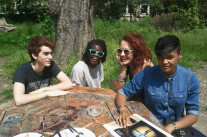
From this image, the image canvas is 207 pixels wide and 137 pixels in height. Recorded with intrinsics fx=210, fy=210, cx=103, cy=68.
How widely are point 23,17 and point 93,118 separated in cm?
1838

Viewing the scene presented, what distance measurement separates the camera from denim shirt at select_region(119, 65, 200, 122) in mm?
2164

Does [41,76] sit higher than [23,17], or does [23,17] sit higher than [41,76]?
[23,17]

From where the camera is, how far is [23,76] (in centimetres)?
267

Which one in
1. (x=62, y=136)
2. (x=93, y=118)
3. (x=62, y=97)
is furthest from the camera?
(x=62, y=97)

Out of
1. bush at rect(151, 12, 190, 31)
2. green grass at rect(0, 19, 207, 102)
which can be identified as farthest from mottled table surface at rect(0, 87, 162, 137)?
bush at rect(151, 12, 190, 31)

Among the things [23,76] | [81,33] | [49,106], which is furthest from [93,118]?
[81,33]

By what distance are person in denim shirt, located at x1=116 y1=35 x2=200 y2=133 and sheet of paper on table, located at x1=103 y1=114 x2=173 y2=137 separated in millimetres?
208

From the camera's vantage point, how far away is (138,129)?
1.70 metres

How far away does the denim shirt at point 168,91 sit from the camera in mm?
2164

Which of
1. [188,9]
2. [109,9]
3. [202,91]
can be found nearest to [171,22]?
[188,9]

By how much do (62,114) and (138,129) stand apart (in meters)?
0.70

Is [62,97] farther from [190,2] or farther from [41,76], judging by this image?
[190,2]

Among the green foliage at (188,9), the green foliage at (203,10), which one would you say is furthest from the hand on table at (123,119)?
the green foliage at (203,10)

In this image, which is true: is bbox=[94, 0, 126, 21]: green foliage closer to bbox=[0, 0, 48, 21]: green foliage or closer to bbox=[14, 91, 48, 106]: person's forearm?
bbox=[0, 0, 48, 21]: green foliage
